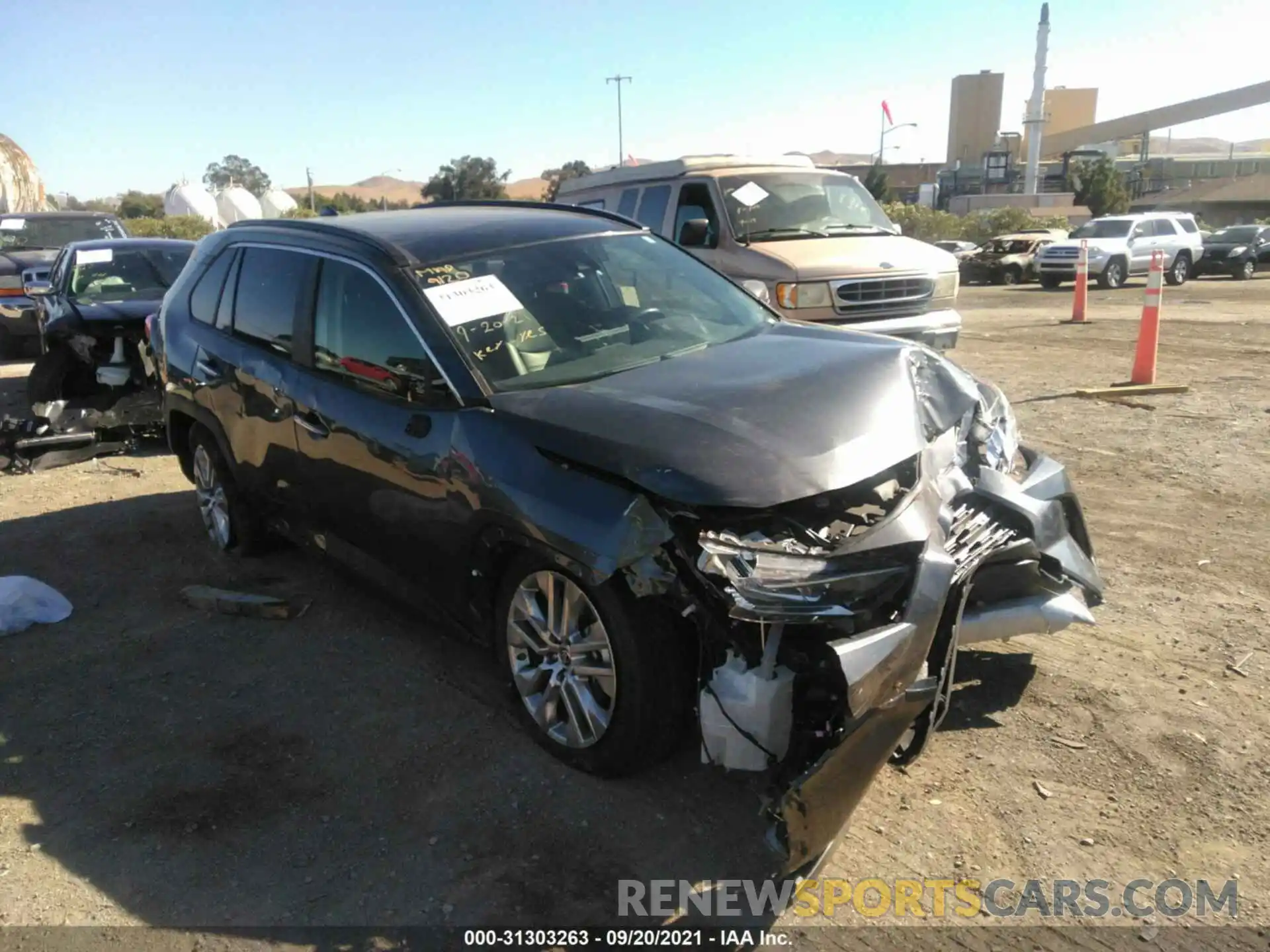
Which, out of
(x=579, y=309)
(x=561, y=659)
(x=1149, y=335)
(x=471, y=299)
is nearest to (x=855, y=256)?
(x=1149, y=335)

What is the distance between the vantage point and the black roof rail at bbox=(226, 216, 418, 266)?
3.98 metres

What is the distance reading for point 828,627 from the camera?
2.71 metres

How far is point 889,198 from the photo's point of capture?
65.0 m

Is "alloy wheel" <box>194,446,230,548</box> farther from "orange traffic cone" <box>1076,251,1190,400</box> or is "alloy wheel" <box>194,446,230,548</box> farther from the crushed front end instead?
"orange traffic cone" <box>1076,251,1190,400</box>

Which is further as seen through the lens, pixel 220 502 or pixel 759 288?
pixel 759 288

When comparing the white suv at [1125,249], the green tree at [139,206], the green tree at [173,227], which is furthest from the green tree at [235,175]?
the white suv at [1125,249]

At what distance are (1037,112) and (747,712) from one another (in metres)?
88.5

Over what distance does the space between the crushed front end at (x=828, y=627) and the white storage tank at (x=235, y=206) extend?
5949 centimetres

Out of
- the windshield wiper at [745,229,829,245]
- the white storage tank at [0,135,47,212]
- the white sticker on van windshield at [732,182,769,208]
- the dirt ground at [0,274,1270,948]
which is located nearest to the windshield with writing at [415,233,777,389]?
the dirt ground at [0,274,1270,948]

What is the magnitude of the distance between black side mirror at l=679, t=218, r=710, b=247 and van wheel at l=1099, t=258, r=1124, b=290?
18.1 meters

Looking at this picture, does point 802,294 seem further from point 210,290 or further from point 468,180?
point 468,180

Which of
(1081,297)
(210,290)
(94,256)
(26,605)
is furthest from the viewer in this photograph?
(1081,297)

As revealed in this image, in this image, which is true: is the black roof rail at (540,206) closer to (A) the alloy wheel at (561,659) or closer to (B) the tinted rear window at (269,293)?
(B) the tinted rear window at (269,293)

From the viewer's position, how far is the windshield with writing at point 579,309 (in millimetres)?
3703
